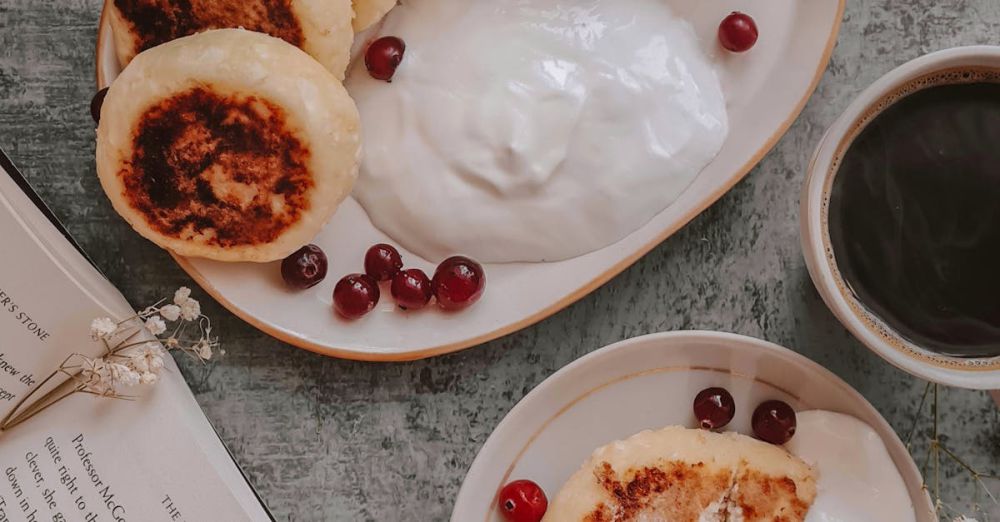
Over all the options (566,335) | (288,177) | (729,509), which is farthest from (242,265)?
(729,509)

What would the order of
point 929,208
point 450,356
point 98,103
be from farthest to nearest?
point 450,356
point 98,103
point 929,208

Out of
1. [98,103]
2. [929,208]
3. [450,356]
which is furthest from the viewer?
[450,356]

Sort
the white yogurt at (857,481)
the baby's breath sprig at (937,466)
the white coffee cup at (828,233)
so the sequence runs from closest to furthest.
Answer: the white coffee cup at (828,233), the white yogurt at (857,481), the baby's breath sprig at (937,466)

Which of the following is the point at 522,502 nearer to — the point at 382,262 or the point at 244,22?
the point at 382,262

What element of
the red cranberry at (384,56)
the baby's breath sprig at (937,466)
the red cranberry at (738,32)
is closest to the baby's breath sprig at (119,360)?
the red cranberry at (384,56)

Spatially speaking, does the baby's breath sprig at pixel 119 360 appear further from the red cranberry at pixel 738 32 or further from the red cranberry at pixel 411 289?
the red cranberry at pixel 738 32

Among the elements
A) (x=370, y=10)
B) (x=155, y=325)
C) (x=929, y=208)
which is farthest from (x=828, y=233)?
(x=155, y=325)

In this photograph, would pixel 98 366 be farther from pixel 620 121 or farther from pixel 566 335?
pixel 620 121
